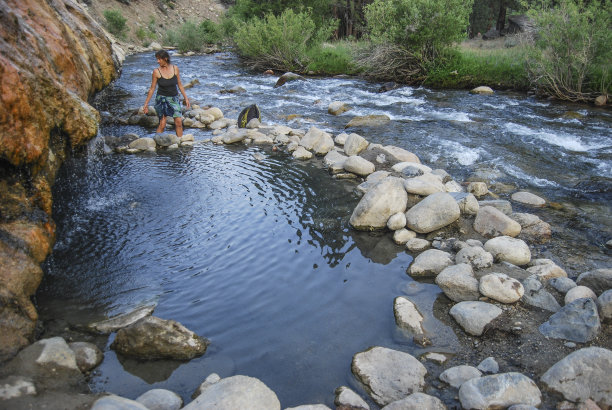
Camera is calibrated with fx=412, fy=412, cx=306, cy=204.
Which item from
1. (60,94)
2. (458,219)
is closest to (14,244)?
(60,94)

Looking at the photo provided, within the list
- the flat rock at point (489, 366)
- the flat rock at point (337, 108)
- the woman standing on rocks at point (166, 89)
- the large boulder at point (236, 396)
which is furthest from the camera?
the flat rock at point (337, 108)

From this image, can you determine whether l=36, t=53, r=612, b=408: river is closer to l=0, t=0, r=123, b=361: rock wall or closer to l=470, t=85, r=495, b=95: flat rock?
l=0, t=0, r=123, b=361: rock wall

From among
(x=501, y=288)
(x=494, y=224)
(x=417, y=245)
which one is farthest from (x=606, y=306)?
(x=417, y=245)

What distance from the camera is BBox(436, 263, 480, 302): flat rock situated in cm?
448

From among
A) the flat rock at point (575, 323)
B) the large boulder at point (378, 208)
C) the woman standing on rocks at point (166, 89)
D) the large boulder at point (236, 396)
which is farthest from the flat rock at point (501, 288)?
the woman standing on rocks at point (166, 89)

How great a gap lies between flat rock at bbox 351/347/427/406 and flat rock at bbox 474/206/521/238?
112 inches

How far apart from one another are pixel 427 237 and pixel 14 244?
485 centimetres

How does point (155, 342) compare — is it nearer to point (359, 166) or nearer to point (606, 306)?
point (606, 306)

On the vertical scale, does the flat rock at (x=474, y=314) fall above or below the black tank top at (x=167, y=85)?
below

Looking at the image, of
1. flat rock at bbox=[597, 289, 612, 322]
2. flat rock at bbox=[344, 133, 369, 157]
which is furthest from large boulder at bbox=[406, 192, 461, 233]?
flat rock at bbox=[344, 133, 369, 157]

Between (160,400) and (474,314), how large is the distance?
296 centimetres

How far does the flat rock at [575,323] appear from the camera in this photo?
3716mm

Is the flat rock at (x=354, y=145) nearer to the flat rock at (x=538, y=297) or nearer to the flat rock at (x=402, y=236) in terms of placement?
A: the flat rock at (x=402, y=236)

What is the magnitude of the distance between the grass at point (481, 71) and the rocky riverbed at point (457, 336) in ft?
35.3
